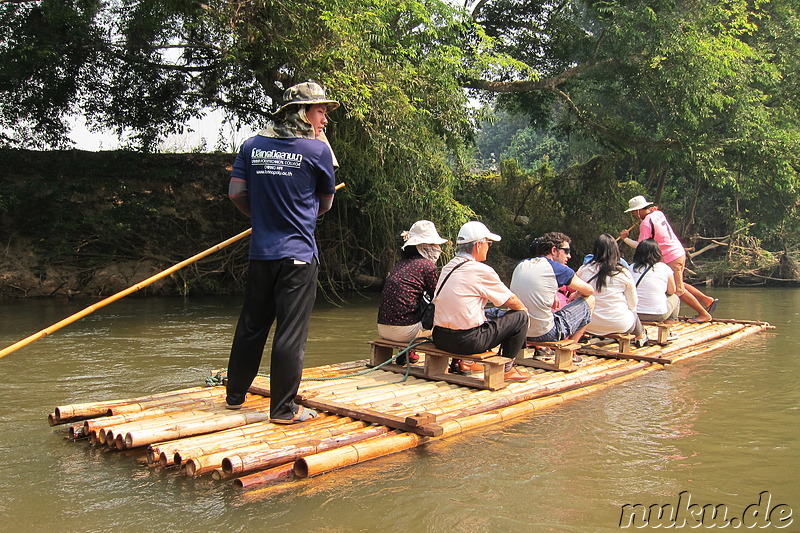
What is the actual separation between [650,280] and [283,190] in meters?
4.86

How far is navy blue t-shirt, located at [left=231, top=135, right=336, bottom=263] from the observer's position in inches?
149

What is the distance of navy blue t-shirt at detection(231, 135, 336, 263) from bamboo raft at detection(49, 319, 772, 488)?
0.98 metres

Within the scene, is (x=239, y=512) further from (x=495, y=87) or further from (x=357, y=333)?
(x=495, y=87)

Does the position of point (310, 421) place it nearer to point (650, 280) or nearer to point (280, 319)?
point (280, 319)

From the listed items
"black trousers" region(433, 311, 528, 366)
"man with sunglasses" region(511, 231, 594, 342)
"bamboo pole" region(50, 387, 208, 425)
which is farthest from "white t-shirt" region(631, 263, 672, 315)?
"bamboo pole" region(50, 387, 208, 425)

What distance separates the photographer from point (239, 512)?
304cm

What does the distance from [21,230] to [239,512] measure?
1165 cm

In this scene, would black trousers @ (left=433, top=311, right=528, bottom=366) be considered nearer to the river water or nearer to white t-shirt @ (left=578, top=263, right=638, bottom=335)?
the river water

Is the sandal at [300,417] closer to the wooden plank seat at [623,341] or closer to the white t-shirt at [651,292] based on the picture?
the wooden plank seat at [623,341]

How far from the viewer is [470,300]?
4.81 metres

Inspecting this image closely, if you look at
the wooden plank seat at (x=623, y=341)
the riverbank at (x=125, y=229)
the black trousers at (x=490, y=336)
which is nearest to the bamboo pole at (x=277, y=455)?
the black trousers at (x=490, y=336)

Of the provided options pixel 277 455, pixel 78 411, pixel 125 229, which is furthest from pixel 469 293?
pixel 125 229

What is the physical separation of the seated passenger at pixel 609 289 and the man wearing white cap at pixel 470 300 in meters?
1.61

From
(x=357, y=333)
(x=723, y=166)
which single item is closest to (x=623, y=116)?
(x=723, y=166)
